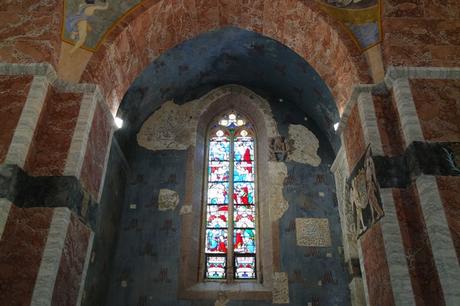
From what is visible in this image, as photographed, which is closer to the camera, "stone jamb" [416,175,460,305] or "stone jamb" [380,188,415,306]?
"stone jamb" [416,175,460,305]

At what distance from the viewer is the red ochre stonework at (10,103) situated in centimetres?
445

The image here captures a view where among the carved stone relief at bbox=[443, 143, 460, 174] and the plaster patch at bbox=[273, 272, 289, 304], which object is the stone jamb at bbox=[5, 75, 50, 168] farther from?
the plaster patch at bbox=[273, 272, 289, 304]

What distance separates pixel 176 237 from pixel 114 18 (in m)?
→ 4.36

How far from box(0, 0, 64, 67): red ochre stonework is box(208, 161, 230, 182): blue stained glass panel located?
4703mm

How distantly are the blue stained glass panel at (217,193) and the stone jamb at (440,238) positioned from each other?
201 inches

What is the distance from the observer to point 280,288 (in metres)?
7.47

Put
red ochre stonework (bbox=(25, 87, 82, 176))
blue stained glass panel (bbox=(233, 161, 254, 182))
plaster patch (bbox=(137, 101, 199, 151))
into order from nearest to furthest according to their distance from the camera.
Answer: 1. red ochre stonework (bbox=(25, 87, 82, 176))
2. blue stained glass panel (bbox=(233, 161, 254, 182))
3. plaster patch (bbox=(137, 101, 199, 151))

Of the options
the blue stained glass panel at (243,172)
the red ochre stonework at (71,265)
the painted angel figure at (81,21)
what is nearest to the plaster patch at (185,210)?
the blue stained glass panel at (243,172)

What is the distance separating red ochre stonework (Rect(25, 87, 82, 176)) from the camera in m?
4.57

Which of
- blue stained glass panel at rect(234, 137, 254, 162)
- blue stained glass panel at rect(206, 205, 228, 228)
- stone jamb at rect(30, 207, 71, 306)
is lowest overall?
stone jamb at rect(30, 207, 71, 306)

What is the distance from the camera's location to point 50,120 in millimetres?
4898

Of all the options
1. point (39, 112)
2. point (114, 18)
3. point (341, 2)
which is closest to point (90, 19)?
point (114, 18)

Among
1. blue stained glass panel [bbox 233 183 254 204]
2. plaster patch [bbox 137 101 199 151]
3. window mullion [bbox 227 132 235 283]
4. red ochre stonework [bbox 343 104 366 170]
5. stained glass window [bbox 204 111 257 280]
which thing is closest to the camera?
red ochre stonework [bbox 343 104 366 170]

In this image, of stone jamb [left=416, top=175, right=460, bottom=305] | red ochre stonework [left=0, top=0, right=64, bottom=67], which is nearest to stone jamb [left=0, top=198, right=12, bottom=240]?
red ochre stonework [left=0, top=0, right=64, bottom=67]
